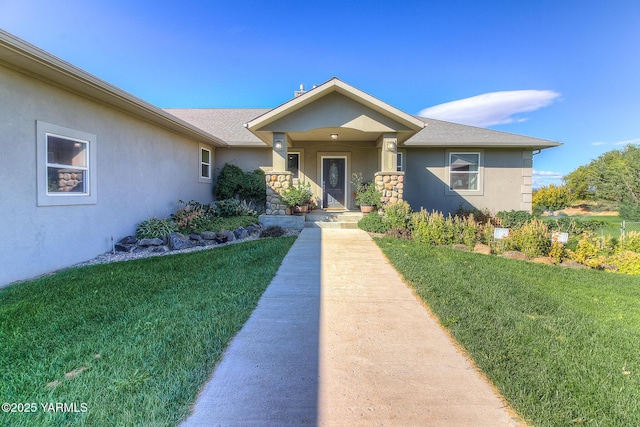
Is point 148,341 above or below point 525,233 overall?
below

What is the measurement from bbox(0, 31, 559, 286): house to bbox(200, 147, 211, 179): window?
0.06 m

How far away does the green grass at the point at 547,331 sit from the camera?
2009 mm

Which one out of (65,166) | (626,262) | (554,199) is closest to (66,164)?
(65,166)

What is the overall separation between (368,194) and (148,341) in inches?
323

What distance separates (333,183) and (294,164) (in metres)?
1.82

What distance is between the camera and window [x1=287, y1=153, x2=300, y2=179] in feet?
42.2

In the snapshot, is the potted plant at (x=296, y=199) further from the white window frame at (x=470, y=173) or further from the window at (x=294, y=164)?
the white window frame at (x=470, y=173)

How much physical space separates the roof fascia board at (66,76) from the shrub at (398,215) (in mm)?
6552

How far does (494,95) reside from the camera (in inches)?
914

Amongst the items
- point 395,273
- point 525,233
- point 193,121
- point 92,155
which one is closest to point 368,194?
point 525,233

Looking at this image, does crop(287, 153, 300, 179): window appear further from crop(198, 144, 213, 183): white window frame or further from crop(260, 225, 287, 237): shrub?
crop(260, 225, 287, 237): shrub

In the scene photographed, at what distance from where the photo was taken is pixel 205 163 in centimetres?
1202

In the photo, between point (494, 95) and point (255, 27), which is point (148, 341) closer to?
point (255, 27)

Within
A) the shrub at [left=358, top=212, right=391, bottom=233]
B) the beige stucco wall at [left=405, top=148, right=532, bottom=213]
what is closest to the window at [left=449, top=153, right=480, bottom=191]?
the beige stucco wall at [left=405, top=148, right=532, bottom=213]
